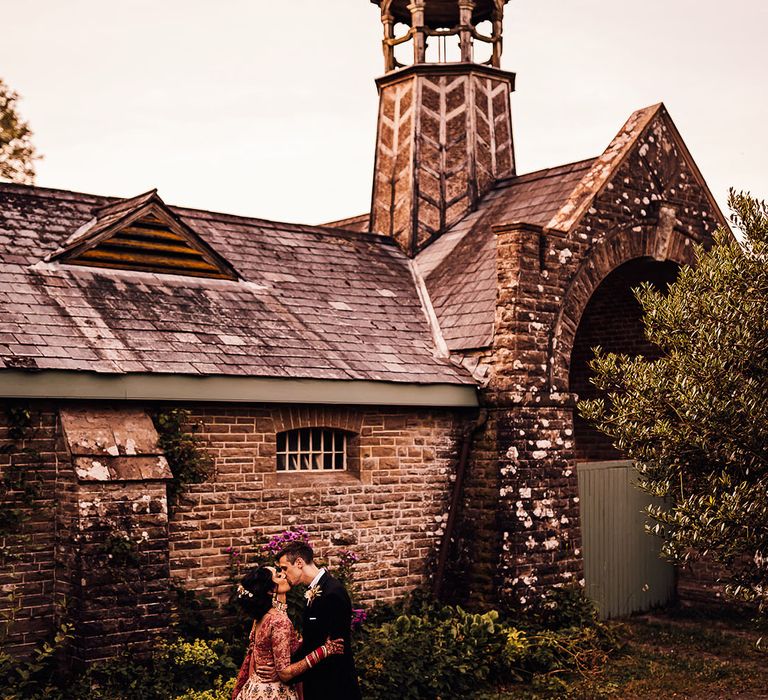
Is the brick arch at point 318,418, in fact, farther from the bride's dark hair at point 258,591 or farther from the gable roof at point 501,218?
the bride's dark hair at point 258,591

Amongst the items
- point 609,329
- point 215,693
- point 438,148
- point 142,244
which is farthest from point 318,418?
point 438,148

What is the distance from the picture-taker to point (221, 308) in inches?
500

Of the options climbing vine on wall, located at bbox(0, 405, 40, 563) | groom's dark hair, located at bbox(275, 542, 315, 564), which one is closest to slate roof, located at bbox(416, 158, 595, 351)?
climbing vine on wall, located at bbox(0, 405, 40, 563)

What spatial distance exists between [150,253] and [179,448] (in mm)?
2901

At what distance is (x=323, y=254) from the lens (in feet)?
50.4

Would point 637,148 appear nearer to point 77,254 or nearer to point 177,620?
point 77,254

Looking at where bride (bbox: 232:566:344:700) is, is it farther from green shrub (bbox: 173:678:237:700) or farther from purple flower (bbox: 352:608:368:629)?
purple flower (bbox: 352:608:368:629)

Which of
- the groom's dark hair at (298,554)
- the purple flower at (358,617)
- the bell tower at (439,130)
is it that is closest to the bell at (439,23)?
the bell tower at (439,130)

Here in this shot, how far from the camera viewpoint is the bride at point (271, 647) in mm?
6973

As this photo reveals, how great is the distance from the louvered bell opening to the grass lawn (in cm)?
628

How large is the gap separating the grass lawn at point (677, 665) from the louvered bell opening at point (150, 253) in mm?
6285

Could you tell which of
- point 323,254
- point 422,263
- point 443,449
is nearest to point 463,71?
point 422,263

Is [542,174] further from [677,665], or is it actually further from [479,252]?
[677,665]

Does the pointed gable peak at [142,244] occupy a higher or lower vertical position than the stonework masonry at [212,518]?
higher
